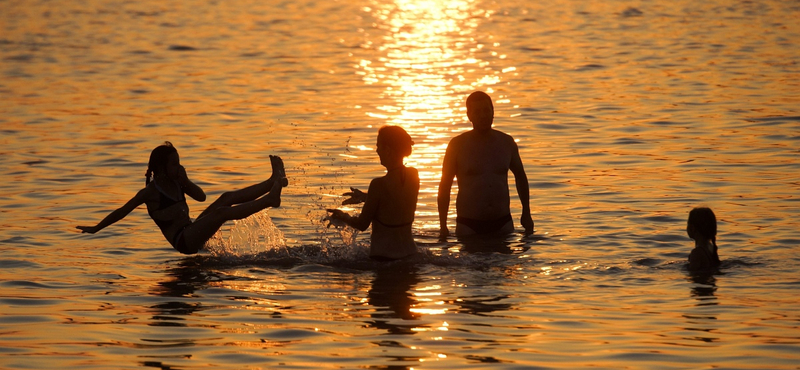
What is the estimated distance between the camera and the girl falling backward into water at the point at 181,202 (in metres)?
11.3

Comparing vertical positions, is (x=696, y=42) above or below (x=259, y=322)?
above

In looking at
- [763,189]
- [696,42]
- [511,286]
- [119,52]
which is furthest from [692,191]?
[119,52]

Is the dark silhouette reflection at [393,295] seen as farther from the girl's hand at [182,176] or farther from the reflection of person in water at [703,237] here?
the reflection of person in water at [703,237]

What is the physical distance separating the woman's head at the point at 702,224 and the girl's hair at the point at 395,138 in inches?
101

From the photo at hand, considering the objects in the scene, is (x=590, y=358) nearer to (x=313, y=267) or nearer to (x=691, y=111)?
(x=313, y=267)

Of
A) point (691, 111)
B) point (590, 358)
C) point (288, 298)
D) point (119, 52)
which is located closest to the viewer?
point (590, 358)

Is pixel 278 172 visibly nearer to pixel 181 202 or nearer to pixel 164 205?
pixel 181 202

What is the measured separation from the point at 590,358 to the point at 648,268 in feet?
9.32

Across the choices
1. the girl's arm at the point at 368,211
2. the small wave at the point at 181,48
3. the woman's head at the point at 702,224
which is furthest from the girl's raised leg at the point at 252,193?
the small wave at the point at 181,48

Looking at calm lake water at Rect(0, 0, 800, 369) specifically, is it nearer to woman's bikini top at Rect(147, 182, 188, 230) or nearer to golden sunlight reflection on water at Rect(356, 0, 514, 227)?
golden sunlight reflection on water at Rect(356, 0, 514, 227)

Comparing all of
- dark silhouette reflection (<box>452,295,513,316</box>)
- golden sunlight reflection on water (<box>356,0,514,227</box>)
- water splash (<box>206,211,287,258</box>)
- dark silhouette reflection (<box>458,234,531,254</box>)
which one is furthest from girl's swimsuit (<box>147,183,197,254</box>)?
golden sunlight reflection on water (<box>356,0,514,227</box>)

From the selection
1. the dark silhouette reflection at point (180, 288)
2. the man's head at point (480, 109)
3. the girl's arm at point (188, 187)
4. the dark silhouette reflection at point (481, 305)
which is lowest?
the dark silhouette reflection at point (481, 305)

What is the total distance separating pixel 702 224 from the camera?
398 inches

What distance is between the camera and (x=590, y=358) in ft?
26.9
